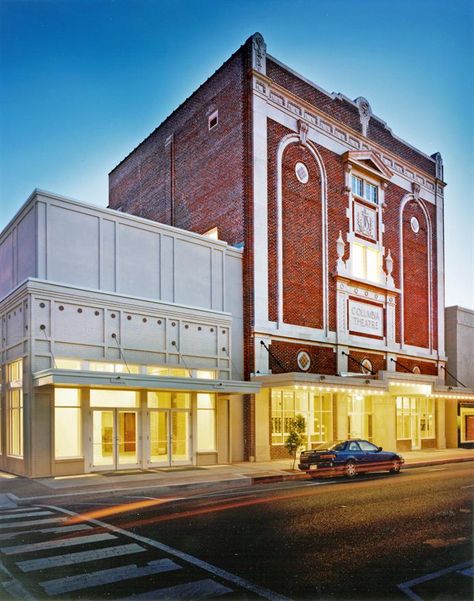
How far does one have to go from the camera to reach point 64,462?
62.2ft

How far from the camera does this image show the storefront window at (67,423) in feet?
62.7

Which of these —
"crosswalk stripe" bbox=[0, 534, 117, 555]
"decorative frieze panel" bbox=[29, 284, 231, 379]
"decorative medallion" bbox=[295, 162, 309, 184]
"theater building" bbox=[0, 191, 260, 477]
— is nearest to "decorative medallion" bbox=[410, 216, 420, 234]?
"decorative medallion" bbox=[295, 162, 309, 184]

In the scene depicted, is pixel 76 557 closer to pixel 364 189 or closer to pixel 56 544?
pixel 56 544

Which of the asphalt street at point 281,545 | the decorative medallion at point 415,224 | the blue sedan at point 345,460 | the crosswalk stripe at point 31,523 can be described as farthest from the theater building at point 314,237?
the crosswalk stripe at point 31,523

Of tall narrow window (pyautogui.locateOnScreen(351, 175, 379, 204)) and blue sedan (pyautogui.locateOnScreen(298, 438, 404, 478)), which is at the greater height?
tall narrow window (pyautogui.locateOnScreen(351, 175, 379, 204))

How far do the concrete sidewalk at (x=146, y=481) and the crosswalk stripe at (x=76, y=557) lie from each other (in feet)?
19.0

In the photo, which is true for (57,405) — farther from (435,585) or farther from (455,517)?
(435,585)

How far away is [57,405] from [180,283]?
720 centimetres

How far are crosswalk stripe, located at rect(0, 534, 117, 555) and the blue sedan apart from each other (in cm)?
1107

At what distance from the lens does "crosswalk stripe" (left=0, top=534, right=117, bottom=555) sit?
29.9 feet

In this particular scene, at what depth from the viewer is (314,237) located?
2925 cm

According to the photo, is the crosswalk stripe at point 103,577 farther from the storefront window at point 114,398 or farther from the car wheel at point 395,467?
the car wheel at point 395,467

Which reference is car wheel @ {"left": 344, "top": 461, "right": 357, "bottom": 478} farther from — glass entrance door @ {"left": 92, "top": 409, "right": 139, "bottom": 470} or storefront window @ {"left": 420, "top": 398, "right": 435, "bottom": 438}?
storefront window @ {"left": 420, "top": 398, "right": 435, "bottom": 438}

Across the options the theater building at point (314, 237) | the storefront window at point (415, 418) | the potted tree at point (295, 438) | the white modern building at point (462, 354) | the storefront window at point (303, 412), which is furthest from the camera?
the white modern building at point (462, 354)
